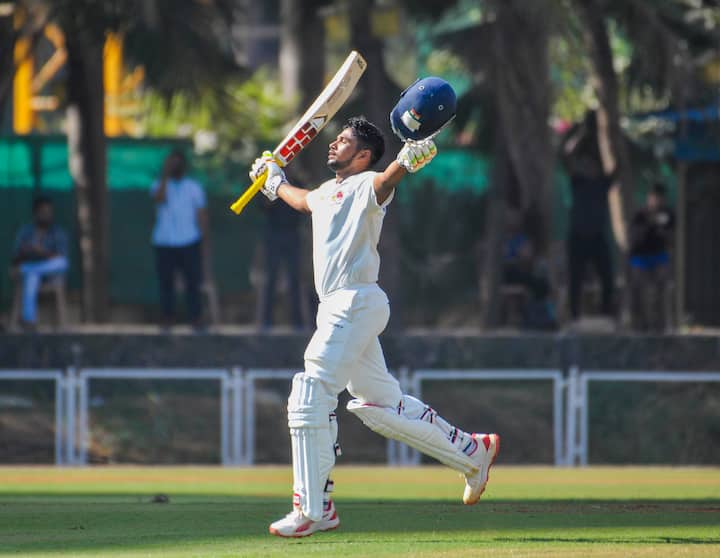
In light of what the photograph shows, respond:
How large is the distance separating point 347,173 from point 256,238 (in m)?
11.9

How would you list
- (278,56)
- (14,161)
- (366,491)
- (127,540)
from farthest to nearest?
1. (278,56)
2. (14,161)
3. (366,491)
4. (127,540)

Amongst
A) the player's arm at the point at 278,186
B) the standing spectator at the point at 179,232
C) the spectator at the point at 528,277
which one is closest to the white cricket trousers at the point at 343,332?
the player's arm at the point at 278,186

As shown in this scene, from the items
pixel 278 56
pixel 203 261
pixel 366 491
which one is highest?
pixel 278 56

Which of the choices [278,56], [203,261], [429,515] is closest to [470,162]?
[203,261]

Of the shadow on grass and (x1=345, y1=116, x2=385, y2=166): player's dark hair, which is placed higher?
(x1=345, y1=116, x2=385, y2=166): player's dark hair

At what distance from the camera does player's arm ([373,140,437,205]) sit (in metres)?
6.93

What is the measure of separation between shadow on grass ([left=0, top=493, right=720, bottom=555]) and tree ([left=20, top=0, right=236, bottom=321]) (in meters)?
8.08

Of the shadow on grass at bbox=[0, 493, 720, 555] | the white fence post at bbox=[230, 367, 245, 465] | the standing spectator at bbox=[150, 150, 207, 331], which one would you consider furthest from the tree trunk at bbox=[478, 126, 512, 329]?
the shadow on grass at bbox=[0, 493, 720, 555]

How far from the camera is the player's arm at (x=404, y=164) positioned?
22.7 ft

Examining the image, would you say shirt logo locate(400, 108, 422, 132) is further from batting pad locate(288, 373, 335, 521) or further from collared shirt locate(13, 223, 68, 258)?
collared shirt locate(13, 223, 68, 258)

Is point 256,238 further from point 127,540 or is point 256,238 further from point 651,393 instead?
point 127,540

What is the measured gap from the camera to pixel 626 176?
1688 cm

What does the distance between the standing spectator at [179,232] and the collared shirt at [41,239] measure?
1.83 meters

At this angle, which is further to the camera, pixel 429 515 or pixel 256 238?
pixel 256 238
